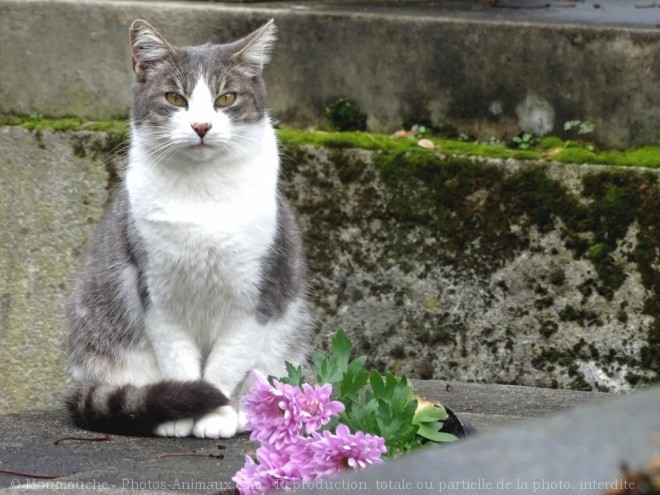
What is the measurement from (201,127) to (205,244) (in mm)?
393

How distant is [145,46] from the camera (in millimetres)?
3680

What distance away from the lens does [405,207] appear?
471 cm

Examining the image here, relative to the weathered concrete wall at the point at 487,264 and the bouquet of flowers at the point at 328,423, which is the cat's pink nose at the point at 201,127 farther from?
the weathered concrete wall at the point at 487,264

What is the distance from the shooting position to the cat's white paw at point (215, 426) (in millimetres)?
3428

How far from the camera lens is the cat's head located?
3.55 m

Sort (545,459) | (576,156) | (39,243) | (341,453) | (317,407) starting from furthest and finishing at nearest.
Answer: (39,243), (576,156), (317,407), (341,453), (545,459)

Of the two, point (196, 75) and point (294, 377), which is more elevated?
point (196, 75)

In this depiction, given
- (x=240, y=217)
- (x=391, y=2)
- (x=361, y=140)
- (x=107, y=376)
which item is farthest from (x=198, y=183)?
(x=391, y=2)

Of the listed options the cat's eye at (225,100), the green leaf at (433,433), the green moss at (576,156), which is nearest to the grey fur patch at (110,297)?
the cat's eye at (225,100)

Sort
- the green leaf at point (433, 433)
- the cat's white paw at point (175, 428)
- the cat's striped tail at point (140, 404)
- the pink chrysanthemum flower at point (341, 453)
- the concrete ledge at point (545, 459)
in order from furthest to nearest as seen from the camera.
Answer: the cat's white paw at point (175, 428), the cat's striped tail at point (140, 404), the green leaf at point (433, 433), the pink chrysanthemum flower at point (341, 453), the concrete ledge at point (545, 459)

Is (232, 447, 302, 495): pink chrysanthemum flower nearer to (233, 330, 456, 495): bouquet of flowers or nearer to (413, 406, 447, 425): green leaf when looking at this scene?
(233, 330, 456, 495): bouquet of flowers

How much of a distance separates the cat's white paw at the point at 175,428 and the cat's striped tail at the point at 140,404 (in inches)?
1.1

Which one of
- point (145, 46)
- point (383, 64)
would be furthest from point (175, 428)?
point (383, 64)

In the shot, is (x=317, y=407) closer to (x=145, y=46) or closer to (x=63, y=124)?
(x=145, y=46)
